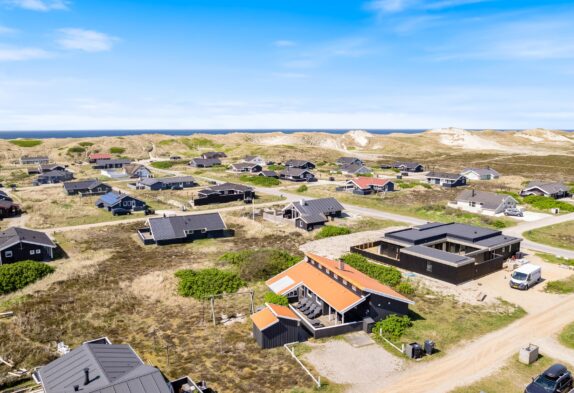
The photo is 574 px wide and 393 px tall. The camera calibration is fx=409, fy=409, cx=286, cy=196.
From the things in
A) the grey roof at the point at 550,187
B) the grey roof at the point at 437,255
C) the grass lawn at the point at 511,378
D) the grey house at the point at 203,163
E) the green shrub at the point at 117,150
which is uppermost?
the green shrub at the point at 117,150

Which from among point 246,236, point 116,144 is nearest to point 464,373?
point 246,236

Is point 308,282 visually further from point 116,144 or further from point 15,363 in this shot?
point 116,144

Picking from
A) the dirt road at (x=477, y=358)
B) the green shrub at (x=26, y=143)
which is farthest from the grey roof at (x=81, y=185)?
the green shrub at (x=26, y=143)

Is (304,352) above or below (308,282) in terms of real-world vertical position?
below

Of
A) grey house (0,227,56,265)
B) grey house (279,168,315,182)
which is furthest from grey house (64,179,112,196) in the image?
grey house (279,168,315,182)

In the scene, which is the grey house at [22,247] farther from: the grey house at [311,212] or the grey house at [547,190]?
the grey house at [547,190]

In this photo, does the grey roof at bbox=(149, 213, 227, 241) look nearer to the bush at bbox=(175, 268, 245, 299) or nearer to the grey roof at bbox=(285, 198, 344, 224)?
the grey roof at bbox=(285, 198, 344, 224)

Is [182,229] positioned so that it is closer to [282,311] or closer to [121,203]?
[121,203]
